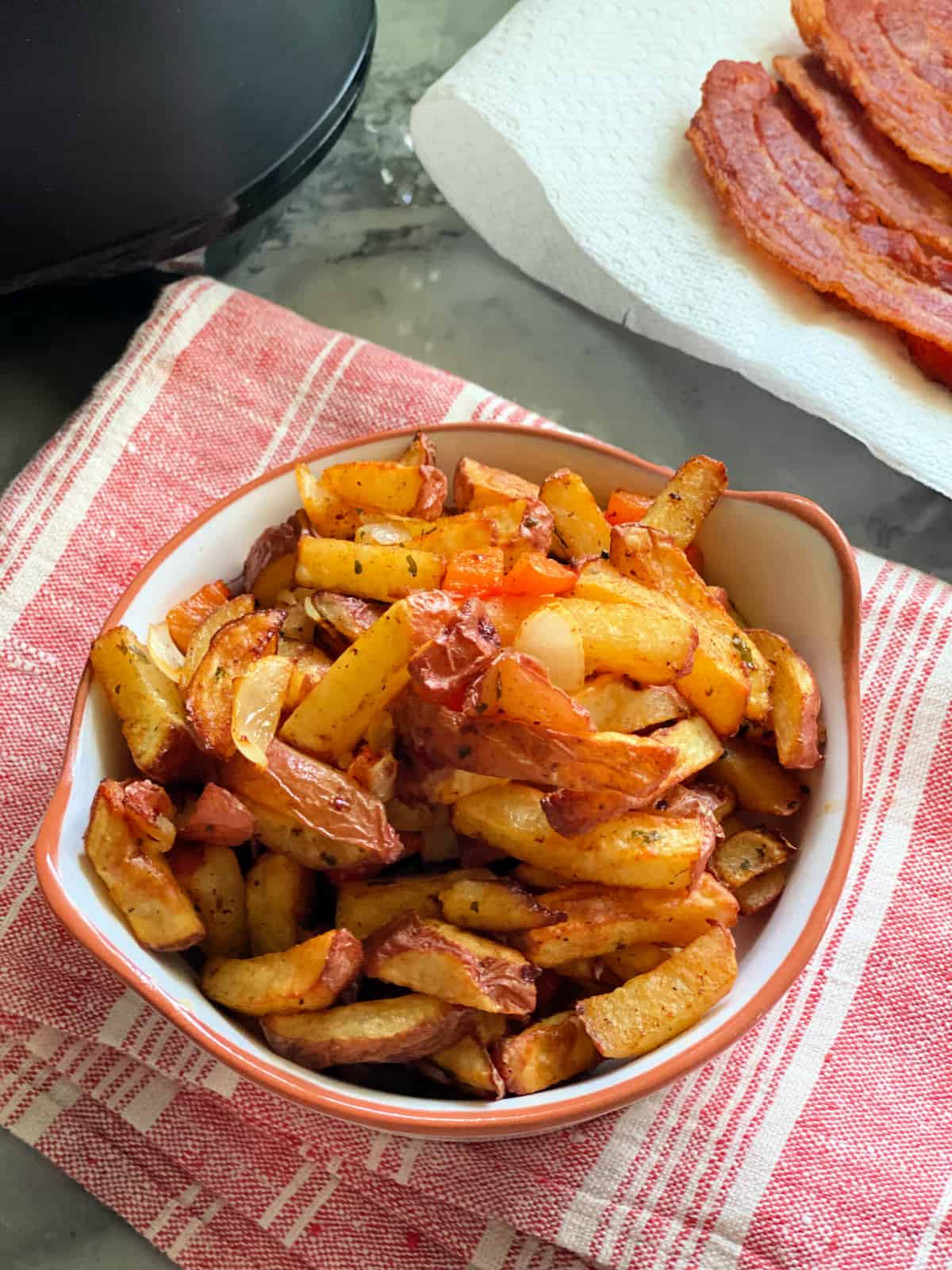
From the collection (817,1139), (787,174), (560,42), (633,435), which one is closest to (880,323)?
(787,174)

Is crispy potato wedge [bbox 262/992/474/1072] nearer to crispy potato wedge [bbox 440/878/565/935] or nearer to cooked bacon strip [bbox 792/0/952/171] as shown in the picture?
crispy potato wedge [bbox 440/878/565/935]

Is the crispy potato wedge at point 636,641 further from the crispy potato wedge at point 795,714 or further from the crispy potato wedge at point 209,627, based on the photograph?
the crispy potato wedge at point 209,627

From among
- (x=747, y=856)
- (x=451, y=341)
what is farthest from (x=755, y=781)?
(x=451, y=341)

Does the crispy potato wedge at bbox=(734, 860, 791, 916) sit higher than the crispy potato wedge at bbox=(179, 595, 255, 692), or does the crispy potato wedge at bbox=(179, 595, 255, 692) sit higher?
the crispy potato wedge at bbox=(734, 860, 791, 916)

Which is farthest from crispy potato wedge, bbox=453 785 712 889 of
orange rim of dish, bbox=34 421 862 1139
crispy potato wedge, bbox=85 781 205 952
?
crispy potato wedge, bbox=85 781 205 952

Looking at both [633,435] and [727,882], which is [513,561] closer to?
[727,882]

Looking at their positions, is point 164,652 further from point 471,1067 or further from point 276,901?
point 471,1067

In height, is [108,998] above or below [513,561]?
below
